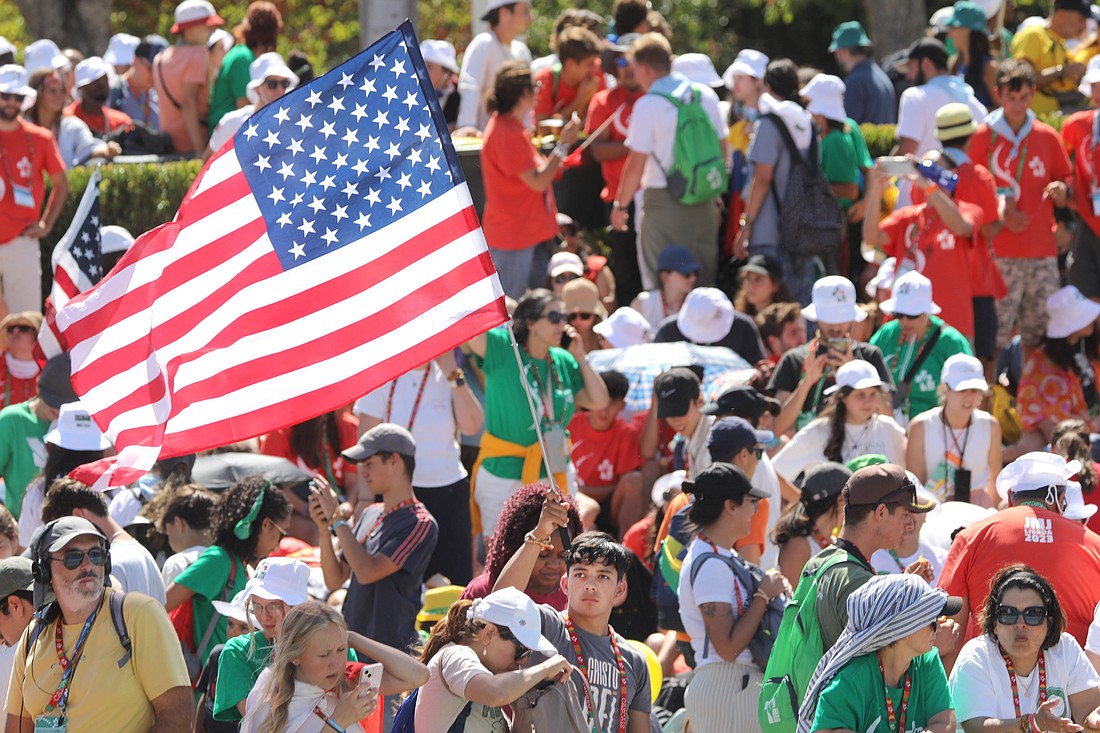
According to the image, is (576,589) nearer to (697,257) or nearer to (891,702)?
(891,702)

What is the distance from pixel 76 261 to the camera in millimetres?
10922

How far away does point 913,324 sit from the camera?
34.3 feet

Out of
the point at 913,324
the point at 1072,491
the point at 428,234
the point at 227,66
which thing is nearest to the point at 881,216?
the point at 913,324

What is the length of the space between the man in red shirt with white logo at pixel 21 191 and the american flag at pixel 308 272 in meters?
6.33

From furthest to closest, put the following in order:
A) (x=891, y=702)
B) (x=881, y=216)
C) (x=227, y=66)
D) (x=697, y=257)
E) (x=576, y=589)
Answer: (x=227, y=66), (x=881, y=216), (x=697, y=257), (x=576, y=589), (x=891, y=702)

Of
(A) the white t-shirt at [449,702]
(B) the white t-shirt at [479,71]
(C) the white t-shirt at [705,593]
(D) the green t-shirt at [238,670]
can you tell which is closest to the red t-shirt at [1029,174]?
(B) the white t-shirt at [479,71]

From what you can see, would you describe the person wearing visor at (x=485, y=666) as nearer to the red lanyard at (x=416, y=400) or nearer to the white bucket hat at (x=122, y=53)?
the red lanyard at (x=416, y=400)

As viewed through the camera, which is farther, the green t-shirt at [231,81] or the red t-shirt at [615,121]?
the green t-shirt at [231,81]

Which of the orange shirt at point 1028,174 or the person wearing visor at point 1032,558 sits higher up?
the person wearing visor at point 1032,558

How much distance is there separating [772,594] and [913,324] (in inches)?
145

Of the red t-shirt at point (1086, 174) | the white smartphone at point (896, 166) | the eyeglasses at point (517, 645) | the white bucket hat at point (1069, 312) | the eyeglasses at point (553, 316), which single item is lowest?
the white bucket hat at point (1069, 312)

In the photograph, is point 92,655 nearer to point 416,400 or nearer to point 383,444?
point 383,444

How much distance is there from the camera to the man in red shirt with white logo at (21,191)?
→ 1288 cm

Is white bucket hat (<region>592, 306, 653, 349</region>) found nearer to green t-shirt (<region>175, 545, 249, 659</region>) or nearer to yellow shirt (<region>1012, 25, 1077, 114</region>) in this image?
green t-shirt (<region>175, 545, 249, 659</region>)
